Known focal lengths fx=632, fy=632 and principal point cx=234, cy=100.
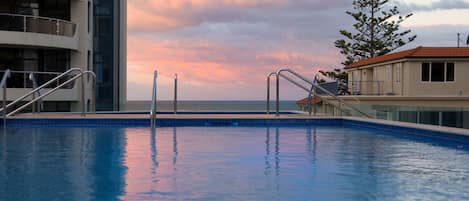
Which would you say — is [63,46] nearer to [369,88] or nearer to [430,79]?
[369,88]

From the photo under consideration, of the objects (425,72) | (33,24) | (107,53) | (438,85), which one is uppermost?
(33,24)

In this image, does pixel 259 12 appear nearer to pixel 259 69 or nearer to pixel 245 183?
pixel 259 69

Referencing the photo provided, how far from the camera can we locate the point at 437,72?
32.3m

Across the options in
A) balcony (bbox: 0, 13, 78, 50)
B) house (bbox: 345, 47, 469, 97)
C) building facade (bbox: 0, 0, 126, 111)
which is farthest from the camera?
house (bbox: 345, 47, 469, 97)

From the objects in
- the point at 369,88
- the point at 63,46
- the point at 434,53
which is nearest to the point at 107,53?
the point at 63,46

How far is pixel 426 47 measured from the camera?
33719 millimetres

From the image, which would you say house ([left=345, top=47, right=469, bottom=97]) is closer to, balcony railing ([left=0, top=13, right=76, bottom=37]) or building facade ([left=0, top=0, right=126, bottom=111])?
building facade ([left=0, top=0, right=126, bottom=111])

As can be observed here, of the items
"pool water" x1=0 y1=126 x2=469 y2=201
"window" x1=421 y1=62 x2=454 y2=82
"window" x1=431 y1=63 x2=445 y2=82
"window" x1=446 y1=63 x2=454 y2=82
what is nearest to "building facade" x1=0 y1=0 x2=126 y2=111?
"pool water" x1=0 y1=126 x2=469 y2=201

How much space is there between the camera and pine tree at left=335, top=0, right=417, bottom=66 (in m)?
47.8

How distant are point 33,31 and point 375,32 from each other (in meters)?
28.8

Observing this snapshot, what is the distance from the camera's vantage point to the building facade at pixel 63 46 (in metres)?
26.2

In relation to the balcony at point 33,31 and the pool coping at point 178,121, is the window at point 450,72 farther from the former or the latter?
the balcony at point 33,31

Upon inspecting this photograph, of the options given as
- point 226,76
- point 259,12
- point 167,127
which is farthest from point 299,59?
point 167,127

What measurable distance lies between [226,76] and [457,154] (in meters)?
20.0
